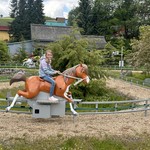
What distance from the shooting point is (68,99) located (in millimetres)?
10523

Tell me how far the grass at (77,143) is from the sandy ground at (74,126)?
30 cm

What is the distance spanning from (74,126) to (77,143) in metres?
1.72

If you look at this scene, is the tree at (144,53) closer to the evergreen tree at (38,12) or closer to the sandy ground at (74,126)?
the sandy ground at (74,126)

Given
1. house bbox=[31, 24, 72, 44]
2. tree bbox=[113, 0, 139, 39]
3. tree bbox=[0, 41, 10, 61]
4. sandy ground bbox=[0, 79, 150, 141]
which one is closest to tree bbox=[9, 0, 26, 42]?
house bbox=[31, 24, 72, 44]

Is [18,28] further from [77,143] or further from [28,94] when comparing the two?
[77,143]

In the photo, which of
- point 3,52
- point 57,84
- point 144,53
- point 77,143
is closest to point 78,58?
point 57,84

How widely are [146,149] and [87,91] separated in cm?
1034

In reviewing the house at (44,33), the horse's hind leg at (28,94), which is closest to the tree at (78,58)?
the horse's hind leg at (28,94)

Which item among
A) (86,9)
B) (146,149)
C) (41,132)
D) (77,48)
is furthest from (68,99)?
(86,9)

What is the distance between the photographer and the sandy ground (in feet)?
30.7

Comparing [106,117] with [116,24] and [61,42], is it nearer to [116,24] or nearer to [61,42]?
[61,42]

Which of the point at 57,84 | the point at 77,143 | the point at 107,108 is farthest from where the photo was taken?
the point at 107,108

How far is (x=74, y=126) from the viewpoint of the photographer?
10.3 meters

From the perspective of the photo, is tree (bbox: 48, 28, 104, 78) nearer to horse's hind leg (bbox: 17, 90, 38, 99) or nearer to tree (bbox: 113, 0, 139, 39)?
horse's hind leg (bbox: 17, 90, 38, 99)
